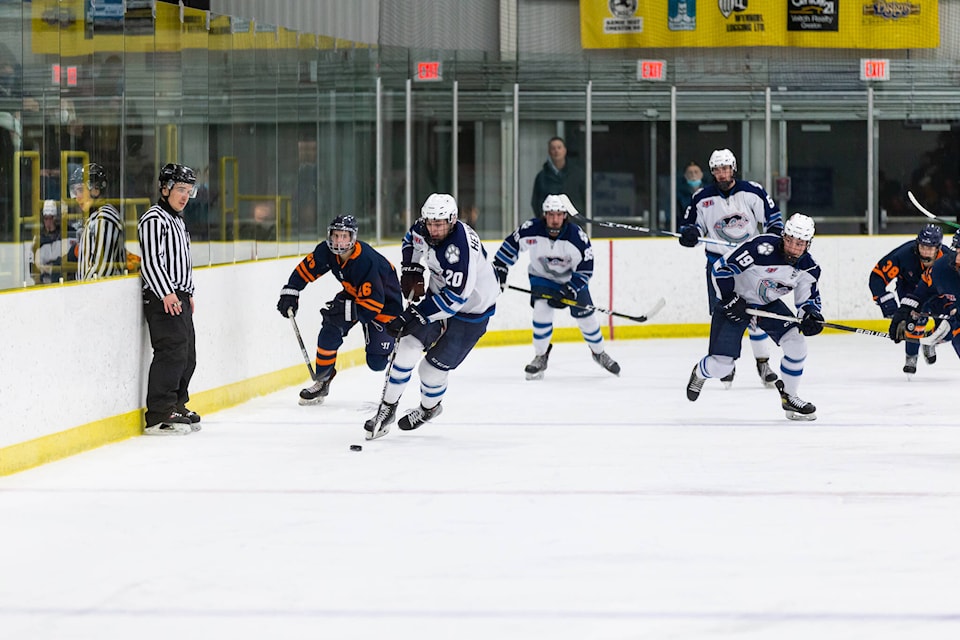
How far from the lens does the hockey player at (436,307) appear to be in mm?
5793

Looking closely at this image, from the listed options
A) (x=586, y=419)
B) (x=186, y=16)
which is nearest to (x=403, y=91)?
(x=186, y=16)

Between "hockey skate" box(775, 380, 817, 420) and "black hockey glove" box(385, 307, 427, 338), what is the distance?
186 cm

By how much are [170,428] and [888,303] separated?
4.13 meters

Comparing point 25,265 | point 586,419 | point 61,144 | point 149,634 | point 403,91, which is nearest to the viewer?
point 149,634

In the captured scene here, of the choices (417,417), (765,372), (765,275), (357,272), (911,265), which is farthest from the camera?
(911,265)

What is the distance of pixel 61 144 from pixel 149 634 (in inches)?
119

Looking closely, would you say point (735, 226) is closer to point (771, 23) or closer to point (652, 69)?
point (652, 69)

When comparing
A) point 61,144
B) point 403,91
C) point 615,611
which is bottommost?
point 615,611

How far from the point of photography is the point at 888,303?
827 cm

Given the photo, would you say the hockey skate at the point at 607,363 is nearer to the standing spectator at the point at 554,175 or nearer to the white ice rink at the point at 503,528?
the white ice rink at the point at 503,528

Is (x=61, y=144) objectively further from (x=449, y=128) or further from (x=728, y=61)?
(x=728, y=61)

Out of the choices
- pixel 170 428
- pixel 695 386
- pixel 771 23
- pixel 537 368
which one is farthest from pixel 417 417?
pixel 771 23

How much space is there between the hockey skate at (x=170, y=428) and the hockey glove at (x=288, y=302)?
36.7 inches

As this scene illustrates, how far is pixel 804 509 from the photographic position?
461 centimetres
